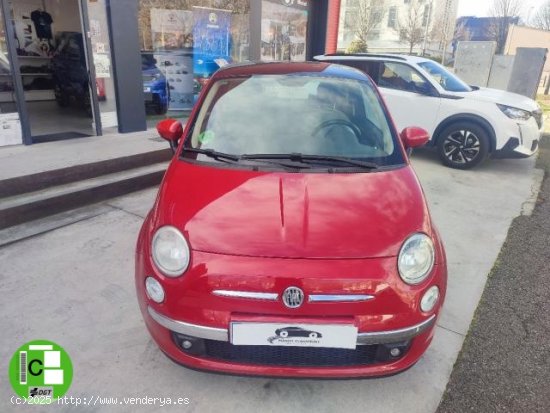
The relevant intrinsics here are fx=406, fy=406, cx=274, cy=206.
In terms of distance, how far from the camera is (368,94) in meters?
3.11

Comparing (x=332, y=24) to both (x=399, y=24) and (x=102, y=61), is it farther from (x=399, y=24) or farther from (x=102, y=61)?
(x=399, y=24)

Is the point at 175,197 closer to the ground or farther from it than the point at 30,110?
farther from it

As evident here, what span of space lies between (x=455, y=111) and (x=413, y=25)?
38096 mm

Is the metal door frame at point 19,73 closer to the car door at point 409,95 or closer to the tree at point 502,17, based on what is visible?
the car door at point 409,95

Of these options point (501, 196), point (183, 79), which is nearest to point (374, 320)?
point (501, 196)

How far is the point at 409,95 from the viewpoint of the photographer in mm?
6727

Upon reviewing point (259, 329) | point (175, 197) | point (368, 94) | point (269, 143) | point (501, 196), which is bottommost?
point (501, 196)

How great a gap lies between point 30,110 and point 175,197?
833 cm

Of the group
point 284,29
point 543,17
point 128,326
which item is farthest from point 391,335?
point 543,17

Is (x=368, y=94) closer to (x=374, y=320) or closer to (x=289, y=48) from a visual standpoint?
(x=374, y=320)

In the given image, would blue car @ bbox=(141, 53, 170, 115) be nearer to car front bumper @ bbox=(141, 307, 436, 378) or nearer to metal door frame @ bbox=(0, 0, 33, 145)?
metal door frame @ bbox=(0, 0, 33, 145)

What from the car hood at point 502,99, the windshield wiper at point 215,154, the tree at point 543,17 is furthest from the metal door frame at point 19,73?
the tree at point 543,17

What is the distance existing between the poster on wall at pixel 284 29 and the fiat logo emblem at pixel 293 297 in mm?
7854

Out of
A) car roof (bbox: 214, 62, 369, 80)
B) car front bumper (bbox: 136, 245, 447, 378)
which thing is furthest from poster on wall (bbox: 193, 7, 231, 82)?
car front bumper (bbox: 136, 245, 447, 378)
